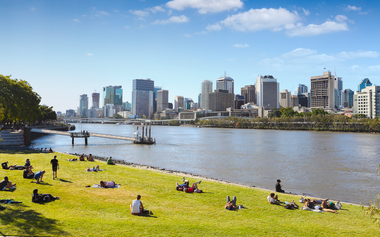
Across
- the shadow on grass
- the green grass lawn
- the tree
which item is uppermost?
the tree

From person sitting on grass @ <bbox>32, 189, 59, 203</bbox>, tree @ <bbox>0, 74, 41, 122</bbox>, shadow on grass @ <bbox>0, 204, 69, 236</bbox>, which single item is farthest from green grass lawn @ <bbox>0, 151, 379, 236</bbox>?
tree @ <bbox>0, 74, 41, 122</bbox>

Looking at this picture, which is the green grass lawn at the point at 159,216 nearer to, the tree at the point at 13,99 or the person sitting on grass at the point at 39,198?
the person sitting on grass at the point at 39,198

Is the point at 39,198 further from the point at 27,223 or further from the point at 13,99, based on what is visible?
the point at 13,99

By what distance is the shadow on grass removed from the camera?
9.89 meters

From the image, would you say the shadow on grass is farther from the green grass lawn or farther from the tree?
the tree

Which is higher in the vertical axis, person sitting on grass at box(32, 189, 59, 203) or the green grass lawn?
person sitting on grass at box(32, 189, 59, 203)

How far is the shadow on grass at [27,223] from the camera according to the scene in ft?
32.4

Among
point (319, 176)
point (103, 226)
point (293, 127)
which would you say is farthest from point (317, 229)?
point (293, 127)

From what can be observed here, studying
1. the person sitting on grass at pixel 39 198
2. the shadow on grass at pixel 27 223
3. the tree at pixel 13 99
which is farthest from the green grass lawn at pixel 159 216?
the tree at pixel 13 99

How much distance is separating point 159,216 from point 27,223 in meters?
5.46

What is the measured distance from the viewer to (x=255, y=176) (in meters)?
31.0

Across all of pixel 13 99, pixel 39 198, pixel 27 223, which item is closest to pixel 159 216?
pixel 27 223

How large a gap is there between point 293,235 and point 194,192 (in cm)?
820

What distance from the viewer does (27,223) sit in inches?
421
